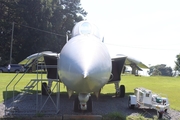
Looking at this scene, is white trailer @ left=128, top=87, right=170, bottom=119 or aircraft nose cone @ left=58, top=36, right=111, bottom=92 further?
white trailer @ left=128, top=87, right=170, bottom=119

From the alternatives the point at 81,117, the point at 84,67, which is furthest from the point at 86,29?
the point at 84,67

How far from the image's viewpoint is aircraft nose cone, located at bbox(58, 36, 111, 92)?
520 cm

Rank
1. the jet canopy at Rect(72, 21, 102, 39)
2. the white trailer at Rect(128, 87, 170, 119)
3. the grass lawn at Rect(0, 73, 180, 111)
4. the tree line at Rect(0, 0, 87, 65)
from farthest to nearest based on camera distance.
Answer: the tree line at Rect(0, 0, 87, 65)
the grass lawn at Rect(0, 73, 180, 111)
the white trailer at Rect(128, 87, 170, 119)
the jet canopy at Rect(72, 21, 102, 39)

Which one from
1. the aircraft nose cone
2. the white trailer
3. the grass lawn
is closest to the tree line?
the grass lawn

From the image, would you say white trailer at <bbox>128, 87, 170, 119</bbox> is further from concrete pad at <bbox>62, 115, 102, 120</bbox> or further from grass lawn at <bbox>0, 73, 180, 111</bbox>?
concrete pad at <bbox>62, 115, 102, 120</bbox>

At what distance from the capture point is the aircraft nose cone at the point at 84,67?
520 cm

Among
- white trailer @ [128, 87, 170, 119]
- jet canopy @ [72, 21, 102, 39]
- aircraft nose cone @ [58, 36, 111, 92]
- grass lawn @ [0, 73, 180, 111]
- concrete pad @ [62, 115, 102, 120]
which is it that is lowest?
grass lawn @ [0, 73, 180, 111]

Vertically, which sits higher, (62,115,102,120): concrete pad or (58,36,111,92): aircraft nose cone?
(58,36,111,92): aircraft nose cone

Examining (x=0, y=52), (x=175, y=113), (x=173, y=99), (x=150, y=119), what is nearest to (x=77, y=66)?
(x=150, y=119)

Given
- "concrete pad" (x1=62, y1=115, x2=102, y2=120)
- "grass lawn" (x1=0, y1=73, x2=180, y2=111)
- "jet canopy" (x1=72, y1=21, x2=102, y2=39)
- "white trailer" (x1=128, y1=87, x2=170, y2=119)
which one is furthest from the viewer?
"grass lawn" (x1=0, y1=73, x2=180, y2=111)

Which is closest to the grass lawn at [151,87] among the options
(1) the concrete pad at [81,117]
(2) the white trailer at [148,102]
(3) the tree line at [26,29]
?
(2) the white trailer at [148,102]

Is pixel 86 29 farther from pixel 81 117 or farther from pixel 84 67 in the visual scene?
pixel 84 67

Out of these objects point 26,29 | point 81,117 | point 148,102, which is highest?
point 26,29

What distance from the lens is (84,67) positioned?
5.21 meters
